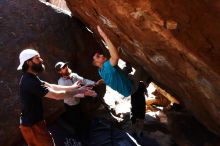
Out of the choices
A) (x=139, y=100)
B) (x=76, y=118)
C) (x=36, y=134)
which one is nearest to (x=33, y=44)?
(x=76, y=118)

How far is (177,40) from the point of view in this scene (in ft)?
14.5

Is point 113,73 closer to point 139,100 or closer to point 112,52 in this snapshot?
point 112,52

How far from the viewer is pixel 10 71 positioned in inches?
279

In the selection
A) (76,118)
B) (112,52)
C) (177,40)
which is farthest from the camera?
(76,118)

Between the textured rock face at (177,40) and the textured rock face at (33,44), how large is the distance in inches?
67.8

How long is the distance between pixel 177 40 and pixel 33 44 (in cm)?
400

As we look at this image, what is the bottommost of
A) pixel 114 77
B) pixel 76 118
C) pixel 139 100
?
pixel 76 118

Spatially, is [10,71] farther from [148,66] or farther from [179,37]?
[179,37]

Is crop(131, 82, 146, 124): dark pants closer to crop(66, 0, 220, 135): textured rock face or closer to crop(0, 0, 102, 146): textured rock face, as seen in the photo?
crop(66, 0, 220, 135): textured rock face

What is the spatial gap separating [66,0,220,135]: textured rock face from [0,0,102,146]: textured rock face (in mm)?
1722

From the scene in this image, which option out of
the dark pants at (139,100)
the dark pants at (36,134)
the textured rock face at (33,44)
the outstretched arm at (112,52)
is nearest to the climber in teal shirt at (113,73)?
the outstretched arm at (112,52)

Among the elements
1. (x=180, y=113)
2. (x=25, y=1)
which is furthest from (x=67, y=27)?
(x=180, y=113)

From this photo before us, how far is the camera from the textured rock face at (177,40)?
395cm

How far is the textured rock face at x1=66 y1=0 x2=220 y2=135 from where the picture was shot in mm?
3953
